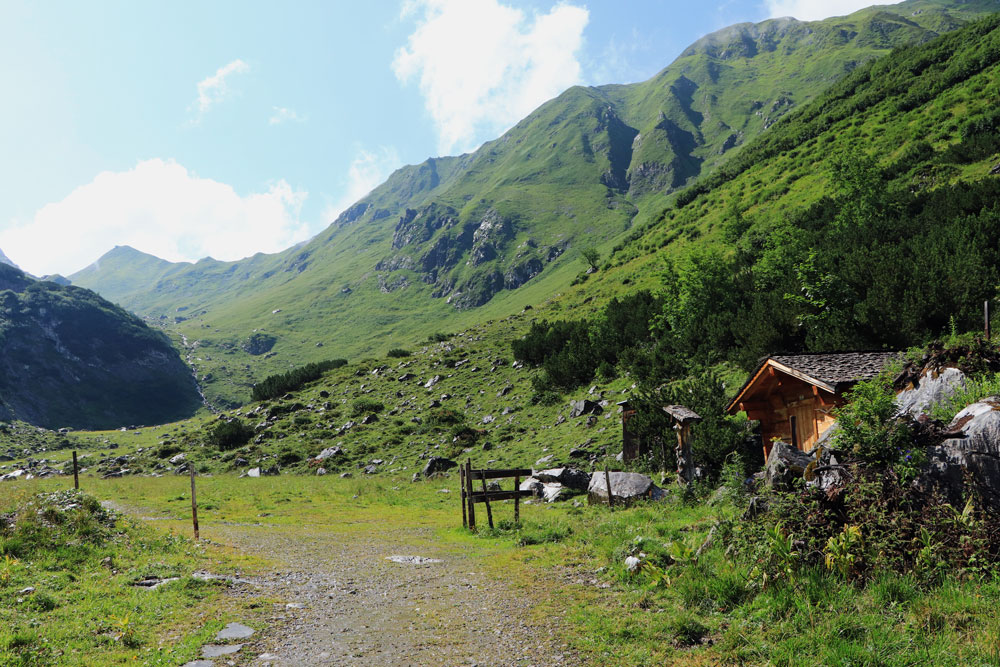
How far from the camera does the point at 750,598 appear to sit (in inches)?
293

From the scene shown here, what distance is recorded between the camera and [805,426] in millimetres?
17203

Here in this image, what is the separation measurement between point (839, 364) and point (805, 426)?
8.72 ft

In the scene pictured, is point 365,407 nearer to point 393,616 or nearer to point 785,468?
point 393,616

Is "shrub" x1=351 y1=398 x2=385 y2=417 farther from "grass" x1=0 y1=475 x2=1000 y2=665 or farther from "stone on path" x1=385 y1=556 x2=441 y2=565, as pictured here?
"stone on path" x1=385 y1=556 x2=441 y2=565

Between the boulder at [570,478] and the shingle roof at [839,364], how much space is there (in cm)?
1066

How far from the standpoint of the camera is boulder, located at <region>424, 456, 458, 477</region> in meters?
33.9

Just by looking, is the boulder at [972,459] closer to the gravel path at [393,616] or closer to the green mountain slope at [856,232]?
the gravel path at [393,616]

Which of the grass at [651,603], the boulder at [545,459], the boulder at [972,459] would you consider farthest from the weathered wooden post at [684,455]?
the boulder at [545,459]

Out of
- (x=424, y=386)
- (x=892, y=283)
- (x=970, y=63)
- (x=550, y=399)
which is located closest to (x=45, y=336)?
(x=424, y=386)

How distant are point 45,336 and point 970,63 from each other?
196 m

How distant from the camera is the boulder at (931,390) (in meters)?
9.23

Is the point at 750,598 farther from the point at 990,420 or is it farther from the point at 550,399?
the point at 550,399

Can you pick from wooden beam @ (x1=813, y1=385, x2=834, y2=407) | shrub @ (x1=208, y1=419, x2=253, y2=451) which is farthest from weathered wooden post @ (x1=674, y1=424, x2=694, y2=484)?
shrub @ (x1=208, y1=419, x2=253, y2=451)

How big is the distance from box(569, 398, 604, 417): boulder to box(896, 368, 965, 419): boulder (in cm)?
2312
